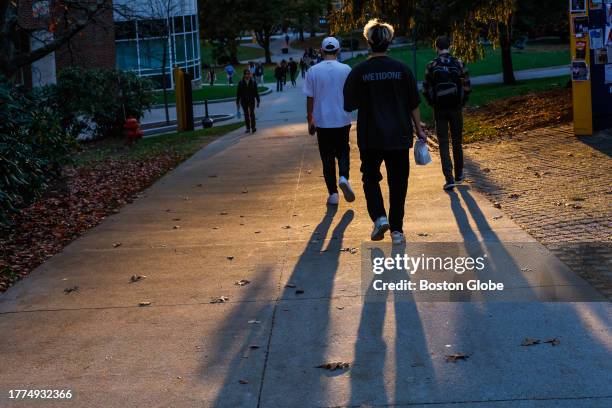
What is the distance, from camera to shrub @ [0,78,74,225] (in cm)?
982

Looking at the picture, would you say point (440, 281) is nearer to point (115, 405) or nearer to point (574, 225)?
Result: point (574, 225)

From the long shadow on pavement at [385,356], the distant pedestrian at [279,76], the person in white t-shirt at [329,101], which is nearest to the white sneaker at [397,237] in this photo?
the long shadow on pavement at [385,356]

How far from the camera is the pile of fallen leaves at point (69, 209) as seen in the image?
8.87m

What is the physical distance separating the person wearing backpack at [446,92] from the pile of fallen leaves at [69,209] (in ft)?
12.8

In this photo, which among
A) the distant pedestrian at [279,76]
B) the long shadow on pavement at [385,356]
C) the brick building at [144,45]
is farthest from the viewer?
the distant pedestrian at [279,76]

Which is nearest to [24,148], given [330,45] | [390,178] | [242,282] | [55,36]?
[330,45]

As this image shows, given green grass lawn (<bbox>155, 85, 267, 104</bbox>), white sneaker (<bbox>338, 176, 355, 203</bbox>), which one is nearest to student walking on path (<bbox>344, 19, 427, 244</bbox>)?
white sneaker (<bbox>338, 176, 355, 203</bbox>)

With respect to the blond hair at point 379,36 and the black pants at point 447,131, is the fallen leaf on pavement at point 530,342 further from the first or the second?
the black pants at point 447,131

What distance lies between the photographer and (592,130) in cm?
1407

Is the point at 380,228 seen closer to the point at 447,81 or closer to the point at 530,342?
the point at 530,342

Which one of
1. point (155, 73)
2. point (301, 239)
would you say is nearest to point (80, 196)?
point (301, 239)

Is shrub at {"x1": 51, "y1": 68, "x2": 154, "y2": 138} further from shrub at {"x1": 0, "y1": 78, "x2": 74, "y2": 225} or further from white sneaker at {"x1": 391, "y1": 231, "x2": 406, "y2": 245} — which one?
white sneaker at {"x1": 391, "y1": 231, "x2": 406, "y2": 245}

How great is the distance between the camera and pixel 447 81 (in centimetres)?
1048

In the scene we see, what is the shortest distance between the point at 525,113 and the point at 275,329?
13.4 metres
